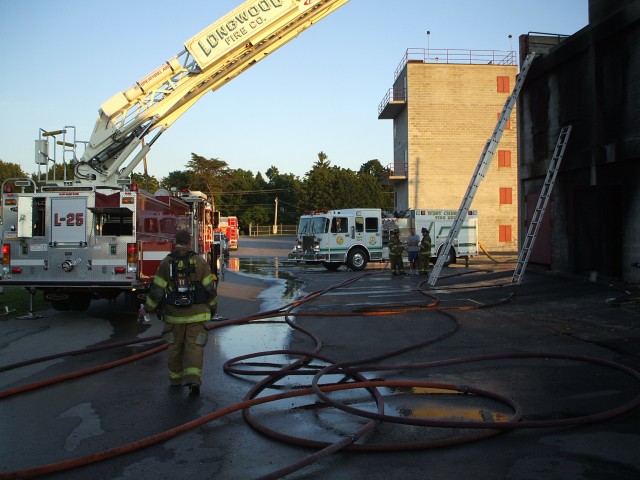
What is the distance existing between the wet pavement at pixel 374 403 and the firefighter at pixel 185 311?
1.00 feet

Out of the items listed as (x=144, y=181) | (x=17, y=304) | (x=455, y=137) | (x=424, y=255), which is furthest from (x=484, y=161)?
(x=144, y=181)

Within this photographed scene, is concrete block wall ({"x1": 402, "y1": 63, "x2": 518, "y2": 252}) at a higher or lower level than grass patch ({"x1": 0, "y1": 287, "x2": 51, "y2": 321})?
higher

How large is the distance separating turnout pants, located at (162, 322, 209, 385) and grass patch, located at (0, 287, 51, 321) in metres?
6.64

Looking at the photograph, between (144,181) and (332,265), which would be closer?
(332,265)

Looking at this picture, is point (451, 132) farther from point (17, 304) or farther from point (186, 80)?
point (17, 304)

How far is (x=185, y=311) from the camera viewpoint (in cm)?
581

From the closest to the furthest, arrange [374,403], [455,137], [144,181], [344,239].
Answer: [374,403], [344,239], [144,181], [455,137]

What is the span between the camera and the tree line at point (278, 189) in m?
71.6

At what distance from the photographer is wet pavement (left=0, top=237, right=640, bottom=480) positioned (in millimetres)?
3916

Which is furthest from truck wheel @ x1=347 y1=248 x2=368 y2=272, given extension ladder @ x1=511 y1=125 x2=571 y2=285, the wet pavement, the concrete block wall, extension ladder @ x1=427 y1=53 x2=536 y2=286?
the concrete block wall

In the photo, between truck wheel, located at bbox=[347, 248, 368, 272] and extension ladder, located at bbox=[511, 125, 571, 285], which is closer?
extension ladder, located at bbox=[511, 125, 571, 285]

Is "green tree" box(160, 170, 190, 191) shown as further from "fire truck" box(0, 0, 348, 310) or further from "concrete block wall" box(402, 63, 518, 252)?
"fire truck" box(0, 0, 348, 310)

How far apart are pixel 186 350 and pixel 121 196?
516cm

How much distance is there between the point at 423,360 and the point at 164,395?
308cm
